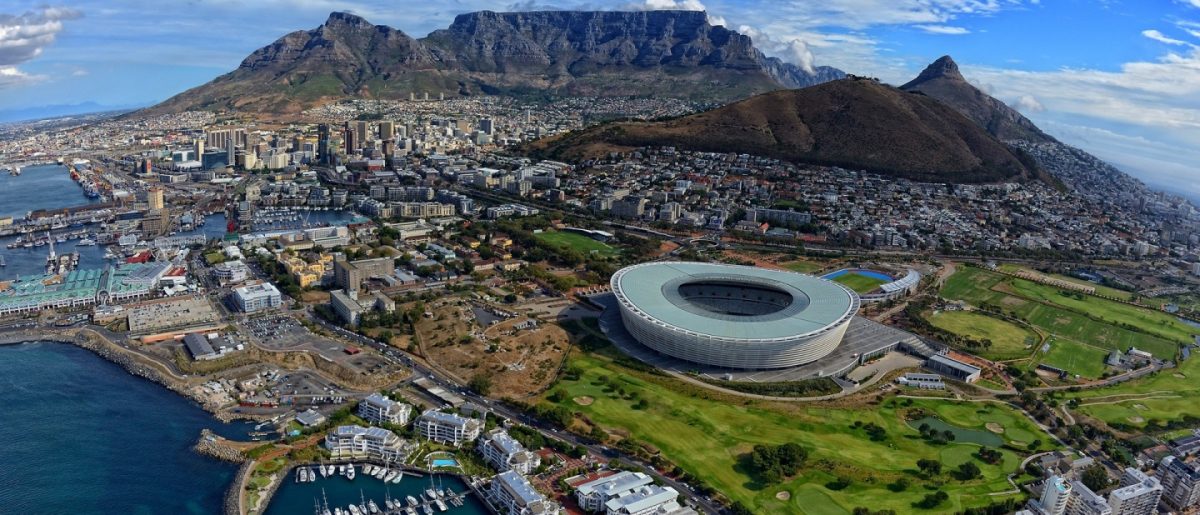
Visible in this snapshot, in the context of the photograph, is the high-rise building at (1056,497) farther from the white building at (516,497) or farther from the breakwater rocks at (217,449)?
the breakwater rocks at (217,449)

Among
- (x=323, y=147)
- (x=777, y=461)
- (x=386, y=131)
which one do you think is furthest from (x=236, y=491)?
(x=386, y=131)

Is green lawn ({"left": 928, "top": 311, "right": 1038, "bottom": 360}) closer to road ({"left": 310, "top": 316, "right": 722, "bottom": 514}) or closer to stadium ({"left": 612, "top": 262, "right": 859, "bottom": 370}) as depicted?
stadium ({"left": 612, "top": 262, "right": 859, "bottom": 370})

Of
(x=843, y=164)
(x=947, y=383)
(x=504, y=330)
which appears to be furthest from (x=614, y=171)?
(x=947, y=383)

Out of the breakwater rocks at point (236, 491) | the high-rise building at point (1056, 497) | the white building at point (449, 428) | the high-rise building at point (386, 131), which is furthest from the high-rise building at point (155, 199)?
the high-rise building at point (1056, 497)

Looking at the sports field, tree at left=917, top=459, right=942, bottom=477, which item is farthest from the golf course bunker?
the sports field

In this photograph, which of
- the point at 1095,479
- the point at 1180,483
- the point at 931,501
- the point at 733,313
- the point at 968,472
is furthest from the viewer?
the point at 733,313

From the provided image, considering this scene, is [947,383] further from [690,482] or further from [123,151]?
[123,151]

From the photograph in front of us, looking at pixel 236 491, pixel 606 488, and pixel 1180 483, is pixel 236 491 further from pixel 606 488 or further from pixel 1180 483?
pixel 1180 483
